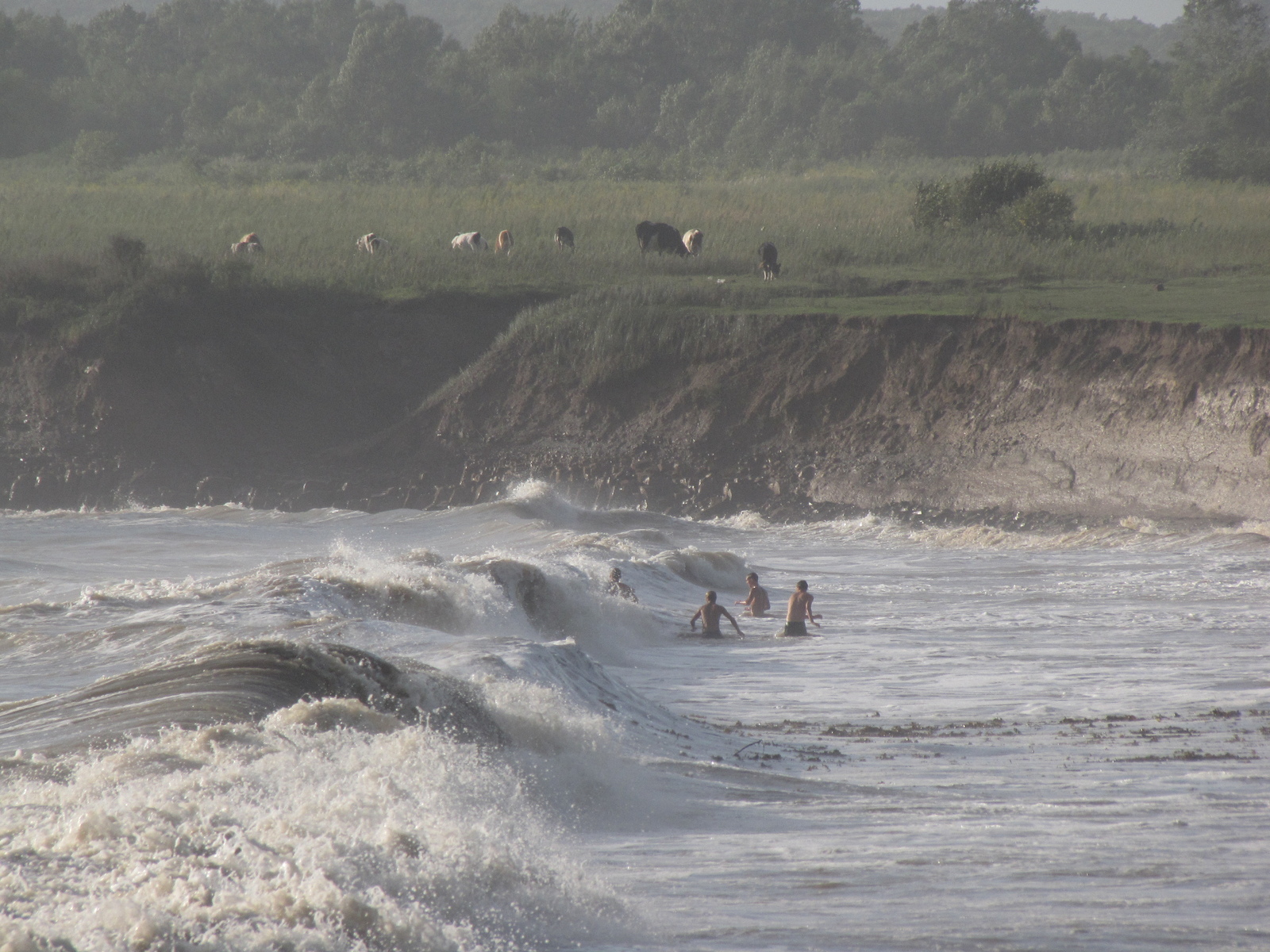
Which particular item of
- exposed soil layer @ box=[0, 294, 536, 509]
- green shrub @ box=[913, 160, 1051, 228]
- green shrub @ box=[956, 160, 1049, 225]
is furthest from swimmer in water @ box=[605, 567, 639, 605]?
green shrub @ box=[956, 160, 1049, 225]

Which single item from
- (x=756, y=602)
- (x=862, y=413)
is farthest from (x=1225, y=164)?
(x=756, y=602)

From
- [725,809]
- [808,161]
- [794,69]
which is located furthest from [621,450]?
[794,69]

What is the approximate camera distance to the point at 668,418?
943 inches

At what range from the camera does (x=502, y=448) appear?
966 inches

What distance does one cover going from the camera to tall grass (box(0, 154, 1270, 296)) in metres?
27.1

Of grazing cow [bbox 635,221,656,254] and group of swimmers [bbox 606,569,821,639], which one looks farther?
grazing cow [bbox 635,221,656,254]

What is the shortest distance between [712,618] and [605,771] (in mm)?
6732

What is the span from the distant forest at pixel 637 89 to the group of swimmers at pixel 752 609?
41181mm

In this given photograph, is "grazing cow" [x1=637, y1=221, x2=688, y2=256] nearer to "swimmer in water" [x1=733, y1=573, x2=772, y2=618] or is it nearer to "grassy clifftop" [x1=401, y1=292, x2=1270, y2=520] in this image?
"grassy clifftop" [x1=401, y1=292, x2=1270, y2=520]

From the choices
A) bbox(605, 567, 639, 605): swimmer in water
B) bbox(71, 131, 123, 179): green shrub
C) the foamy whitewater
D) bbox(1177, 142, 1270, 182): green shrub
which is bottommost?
bbox(605, 567, 639, 605): swimmer in water

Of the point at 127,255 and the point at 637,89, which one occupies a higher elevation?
the point at 637,89

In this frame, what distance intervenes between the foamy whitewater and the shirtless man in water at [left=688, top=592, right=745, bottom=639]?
0.72ft

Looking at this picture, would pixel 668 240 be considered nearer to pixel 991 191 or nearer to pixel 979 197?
pixel 979 197

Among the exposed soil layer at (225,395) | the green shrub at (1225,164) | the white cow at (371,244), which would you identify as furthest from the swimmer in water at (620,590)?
the green shrub at (1225,164)
